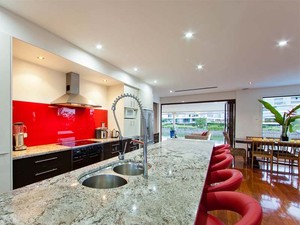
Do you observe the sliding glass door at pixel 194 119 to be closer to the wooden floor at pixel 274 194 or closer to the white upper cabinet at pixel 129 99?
the white upper cabinet at pixel 129 99

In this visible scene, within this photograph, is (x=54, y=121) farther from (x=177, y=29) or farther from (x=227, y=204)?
→ (x=227, y=204)

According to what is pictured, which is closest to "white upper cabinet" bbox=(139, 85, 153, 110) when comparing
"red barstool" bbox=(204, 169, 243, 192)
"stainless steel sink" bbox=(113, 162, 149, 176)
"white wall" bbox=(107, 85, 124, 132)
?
"white wall" bbox=(107, 85, 124, 132)

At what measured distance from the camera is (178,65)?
3611mm

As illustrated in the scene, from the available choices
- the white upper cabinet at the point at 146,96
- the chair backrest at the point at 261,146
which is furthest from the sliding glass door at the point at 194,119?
the chair backrest at the point at 261,146

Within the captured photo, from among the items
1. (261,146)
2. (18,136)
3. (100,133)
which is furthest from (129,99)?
(261,146)

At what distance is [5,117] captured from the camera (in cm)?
177

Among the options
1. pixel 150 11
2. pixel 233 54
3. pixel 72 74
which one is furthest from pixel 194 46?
pixel 72 74

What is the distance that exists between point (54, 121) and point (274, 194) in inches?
170

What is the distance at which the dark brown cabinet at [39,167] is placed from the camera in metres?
1.93

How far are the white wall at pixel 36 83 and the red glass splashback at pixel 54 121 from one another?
132 mm

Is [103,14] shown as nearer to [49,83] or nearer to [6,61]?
[6,61]

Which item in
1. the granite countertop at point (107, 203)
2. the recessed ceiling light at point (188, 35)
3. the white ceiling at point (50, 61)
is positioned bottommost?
the granite countertop at point (107, 203)

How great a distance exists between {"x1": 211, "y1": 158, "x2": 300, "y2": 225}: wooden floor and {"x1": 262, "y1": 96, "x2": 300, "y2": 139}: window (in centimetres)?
173

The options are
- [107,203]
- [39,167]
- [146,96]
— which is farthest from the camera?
[146,96]
